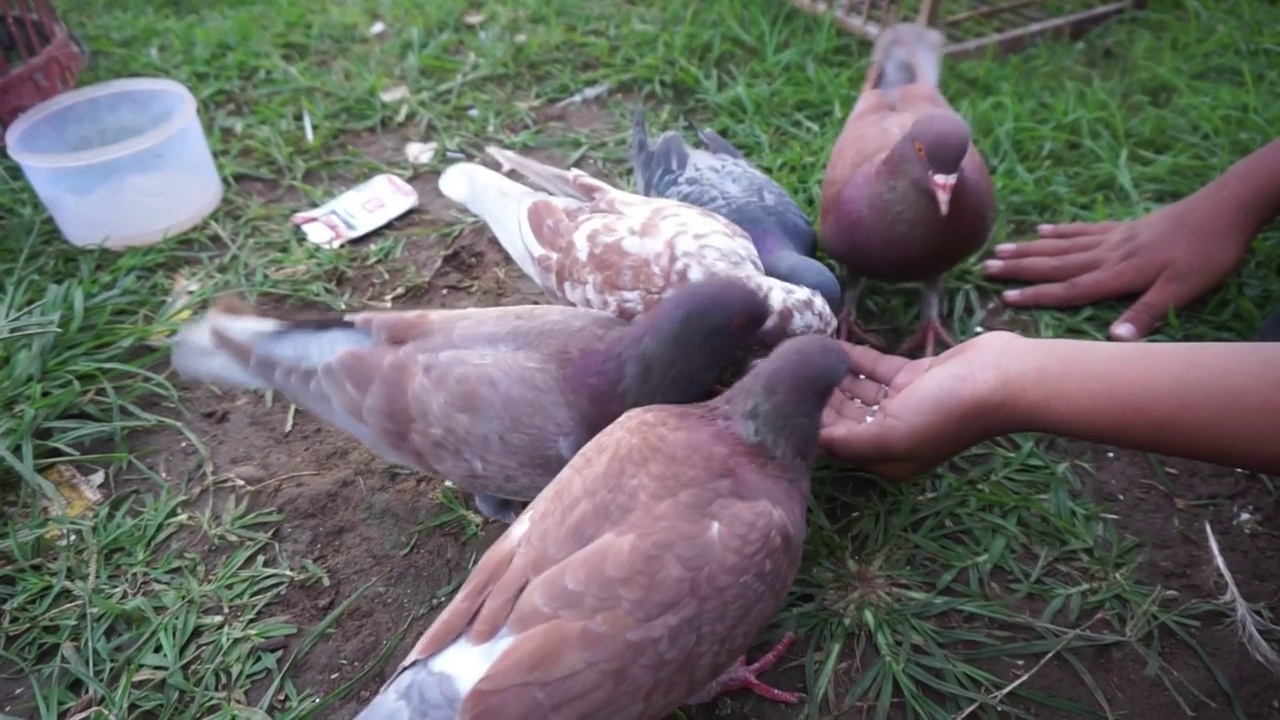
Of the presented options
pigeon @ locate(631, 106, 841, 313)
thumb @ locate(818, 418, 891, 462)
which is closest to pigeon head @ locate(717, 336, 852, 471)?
thumb @ locate(818, 418, 891, 462)

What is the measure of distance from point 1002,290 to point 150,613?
9.77 feet

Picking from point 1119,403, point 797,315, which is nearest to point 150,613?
point 797,315

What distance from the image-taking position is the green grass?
2289mm

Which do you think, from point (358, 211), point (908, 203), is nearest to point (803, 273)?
point (908, 203)

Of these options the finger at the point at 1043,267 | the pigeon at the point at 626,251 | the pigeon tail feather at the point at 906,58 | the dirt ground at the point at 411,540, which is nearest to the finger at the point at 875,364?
the pigeon at the point at 626,251

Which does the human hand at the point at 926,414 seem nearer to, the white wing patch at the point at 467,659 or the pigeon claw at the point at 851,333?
the pigeon claw at the point at 851,333

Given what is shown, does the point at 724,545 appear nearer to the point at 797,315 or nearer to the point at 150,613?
the point at 797,315

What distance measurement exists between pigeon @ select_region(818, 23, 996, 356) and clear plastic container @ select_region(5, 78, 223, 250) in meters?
2.50

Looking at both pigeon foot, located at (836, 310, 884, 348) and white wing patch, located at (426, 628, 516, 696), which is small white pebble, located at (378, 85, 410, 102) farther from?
white wing patch, located at (426, 628, 516, 696)

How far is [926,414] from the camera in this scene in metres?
2.18

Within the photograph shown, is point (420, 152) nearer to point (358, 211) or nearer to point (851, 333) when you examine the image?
point (358, 211)

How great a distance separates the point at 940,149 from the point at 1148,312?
1017mm

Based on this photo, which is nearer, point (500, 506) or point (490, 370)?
point (490, 370)

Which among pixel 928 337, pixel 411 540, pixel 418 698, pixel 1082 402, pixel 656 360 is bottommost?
pixel 411 540
